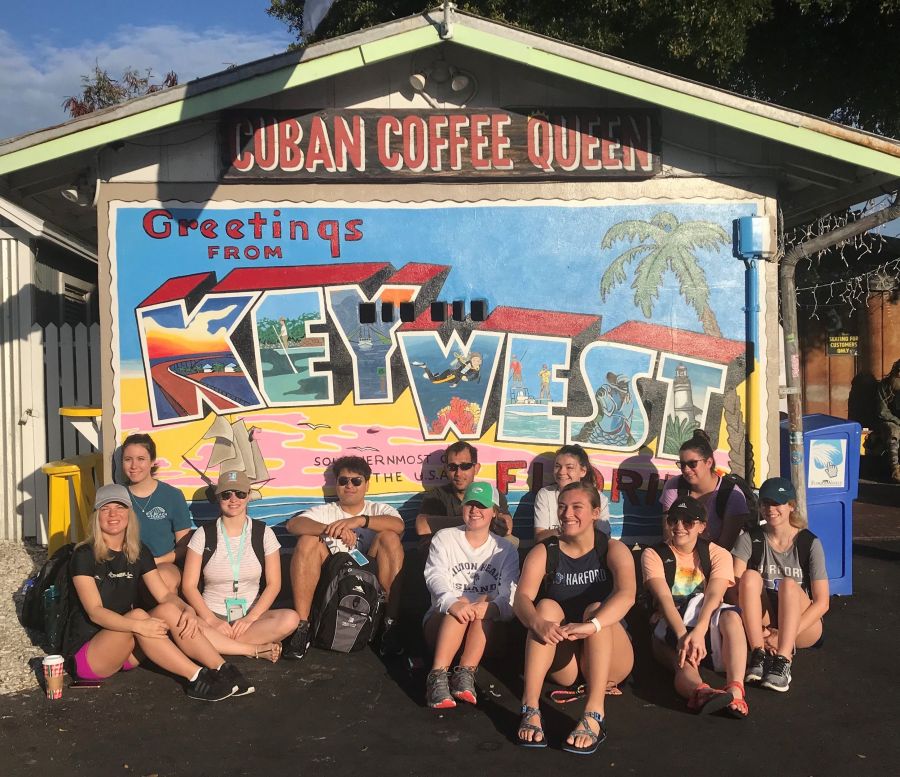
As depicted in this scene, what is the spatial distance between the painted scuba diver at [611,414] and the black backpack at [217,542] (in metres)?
2.74

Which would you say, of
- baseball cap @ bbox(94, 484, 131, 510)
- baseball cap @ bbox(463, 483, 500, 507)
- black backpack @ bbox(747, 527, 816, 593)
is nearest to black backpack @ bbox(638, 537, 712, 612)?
black backpack @ bbox(747, 527, 816, 593)

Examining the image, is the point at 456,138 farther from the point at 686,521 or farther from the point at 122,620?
the point at 122,620

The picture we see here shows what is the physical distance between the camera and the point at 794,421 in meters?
7.21

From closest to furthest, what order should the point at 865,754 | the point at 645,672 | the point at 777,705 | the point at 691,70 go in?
the point at 865,754 → the point at 777,705 → the point at 645,672 → the point at 691,70

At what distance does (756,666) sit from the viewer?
5.47m

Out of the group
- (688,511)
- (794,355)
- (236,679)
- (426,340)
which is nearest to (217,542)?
(236,679)

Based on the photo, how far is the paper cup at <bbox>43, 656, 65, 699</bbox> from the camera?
5.29 m

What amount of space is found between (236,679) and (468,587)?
153 centimetres

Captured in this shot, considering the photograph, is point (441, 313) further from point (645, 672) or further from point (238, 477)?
point (645, 672)

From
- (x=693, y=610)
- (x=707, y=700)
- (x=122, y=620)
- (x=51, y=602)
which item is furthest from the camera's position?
(x=51, y=602)

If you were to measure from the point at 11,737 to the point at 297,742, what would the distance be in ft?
5.05

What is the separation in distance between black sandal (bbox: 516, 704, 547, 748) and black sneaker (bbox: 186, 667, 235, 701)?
70.2 inches

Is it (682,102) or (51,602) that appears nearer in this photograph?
(51,602)

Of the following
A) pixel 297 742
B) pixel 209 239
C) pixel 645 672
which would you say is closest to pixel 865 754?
pixel 645 672
